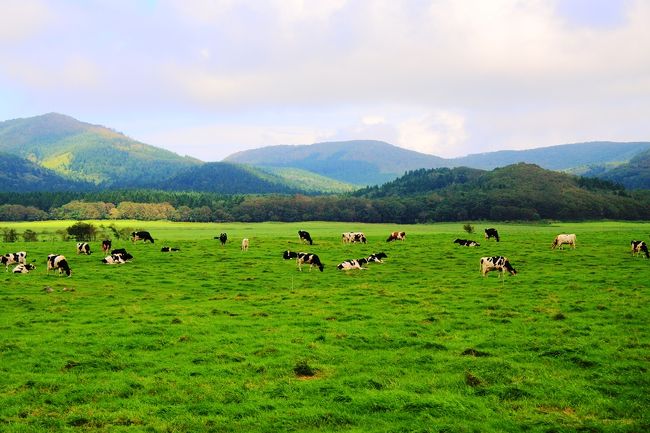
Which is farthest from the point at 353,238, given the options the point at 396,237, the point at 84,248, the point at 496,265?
the point at 84,248

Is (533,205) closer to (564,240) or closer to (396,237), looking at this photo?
(396,237)

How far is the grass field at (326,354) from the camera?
496 inches

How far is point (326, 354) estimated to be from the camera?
17.7 m

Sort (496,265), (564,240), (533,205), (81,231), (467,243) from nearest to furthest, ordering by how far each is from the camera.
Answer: (496,265) < (564,240) < (467,243) < (81,231) < (533,205)

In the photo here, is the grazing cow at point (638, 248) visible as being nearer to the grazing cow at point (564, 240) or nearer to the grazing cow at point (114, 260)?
the grazing cow at point (564, 240)

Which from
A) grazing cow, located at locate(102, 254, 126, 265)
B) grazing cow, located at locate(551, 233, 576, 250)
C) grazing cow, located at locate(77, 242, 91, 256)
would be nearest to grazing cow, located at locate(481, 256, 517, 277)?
grazing cow, located at locate(551, 233, 576, 250)

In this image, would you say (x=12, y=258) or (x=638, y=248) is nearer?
(x=12, y=258)

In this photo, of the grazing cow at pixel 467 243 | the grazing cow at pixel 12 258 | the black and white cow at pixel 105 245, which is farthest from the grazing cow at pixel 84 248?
the grazing cow at pixel 467 243

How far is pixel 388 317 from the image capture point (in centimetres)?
2327

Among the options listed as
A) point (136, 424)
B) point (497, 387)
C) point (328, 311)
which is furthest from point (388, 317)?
point (136, 424)

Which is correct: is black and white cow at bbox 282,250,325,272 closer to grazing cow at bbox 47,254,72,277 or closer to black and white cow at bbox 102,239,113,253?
grazing cow at bbox 47,254,72,277

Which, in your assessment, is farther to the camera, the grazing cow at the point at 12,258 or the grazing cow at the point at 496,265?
the grazing cow at the point at 12,258

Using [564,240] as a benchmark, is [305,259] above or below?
below

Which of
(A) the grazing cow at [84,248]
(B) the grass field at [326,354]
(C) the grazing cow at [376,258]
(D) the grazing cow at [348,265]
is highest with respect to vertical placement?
(A) the grazing cow at [84,248]
